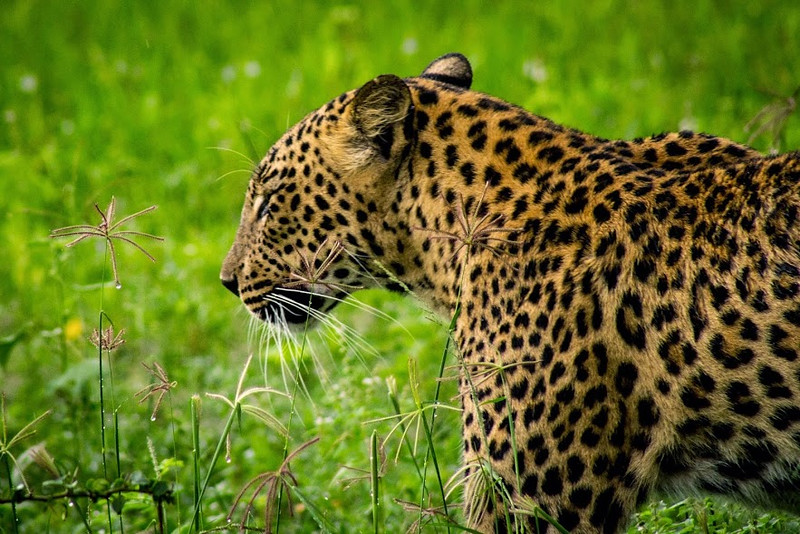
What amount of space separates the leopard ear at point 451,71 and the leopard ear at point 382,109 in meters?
0.61

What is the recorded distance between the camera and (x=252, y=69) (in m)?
11.1

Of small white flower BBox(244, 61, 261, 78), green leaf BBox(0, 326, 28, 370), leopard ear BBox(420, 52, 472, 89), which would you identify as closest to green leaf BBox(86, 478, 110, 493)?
green leaf BBox(0, 326, 28, 370)

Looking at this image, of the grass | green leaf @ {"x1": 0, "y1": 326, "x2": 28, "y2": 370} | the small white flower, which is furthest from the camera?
the small white flower

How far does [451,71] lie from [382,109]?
766mm

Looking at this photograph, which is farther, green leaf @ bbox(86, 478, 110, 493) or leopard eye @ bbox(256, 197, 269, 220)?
leopard eye @ bbox(256, 197, 269, 220)

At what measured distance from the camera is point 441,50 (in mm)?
10875

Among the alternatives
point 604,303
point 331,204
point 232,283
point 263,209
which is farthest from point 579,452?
point 232,283

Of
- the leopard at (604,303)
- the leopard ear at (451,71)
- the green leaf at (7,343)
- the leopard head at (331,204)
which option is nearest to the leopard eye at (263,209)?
the leopard head at (331,204)

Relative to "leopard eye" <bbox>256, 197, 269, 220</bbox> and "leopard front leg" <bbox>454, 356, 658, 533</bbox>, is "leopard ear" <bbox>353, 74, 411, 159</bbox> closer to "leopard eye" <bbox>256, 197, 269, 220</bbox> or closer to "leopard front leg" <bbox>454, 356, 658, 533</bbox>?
"leopard eye" <bbox>256, 197, 269, 220</bbox>

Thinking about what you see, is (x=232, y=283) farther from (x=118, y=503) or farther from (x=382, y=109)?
(x=118, y=503)

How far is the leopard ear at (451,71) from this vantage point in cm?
499

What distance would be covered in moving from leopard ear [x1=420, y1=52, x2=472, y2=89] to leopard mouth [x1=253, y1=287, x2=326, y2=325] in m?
1.12

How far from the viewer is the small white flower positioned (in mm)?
11062

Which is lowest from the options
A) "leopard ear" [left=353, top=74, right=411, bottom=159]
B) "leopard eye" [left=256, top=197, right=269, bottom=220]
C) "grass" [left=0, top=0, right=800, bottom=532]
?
"grass" [left=0, top=0, right=800, bottom=532]
